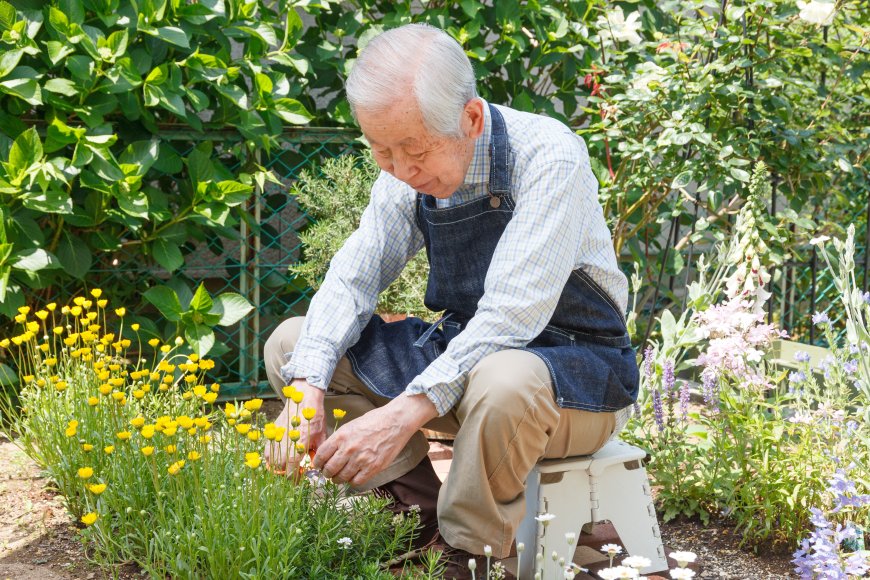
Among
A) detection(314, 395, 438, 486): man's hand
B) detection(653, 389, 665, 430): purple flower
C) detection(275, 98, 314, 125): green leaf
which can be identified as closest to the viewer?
detection(314, 395, 438, 486): man's hand

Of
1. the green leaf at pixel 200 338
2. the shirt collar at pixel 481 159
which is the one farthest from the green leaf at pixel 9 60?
the shirt collar at pixel 481 159

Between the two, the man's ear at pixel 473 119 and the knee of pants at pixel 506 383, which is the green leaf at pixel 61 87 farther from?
the knee of pants at pixel 506 383

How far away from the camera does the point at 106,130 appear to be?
10.7 ft

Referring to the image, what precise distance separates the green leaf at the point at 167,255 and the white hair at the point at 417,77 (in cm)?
165

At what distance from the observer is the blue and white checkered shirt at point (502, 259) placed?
2076mm

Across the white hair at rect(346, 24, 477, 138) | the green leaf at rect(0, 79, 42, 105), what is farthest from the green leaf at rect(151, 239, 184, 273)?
the white hair at rect(346, 24, 477, 138)

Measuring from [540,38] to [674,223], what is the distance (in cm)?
95

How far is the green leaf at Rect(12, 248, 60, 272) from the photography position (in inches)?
124

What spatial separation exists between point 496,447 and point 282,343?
0.70 m

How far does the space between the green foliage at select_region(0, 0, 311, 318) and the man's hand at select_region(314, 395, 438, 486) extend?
1.64 meters

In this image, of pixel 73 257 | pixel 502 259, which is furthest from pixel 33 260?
pixel 502 259

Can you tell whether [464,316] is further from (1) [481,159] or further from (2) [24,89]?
(2) [24,89]

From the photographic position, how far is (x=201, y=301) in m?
3.46

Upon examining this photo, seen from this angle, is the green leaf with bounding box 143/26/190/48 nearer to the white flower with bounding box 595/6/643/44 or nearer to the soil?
the soil
